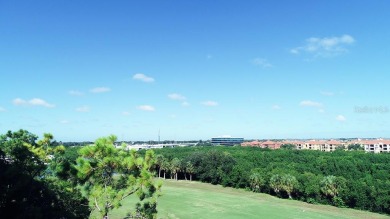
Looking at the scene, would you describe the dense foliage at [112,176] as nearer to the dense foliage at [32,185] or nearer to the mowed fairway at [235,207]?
the dense foliage at [32,185]

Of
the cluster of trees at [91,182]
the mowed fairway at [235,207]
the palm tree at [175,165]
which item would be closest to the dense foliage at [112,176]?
the cluster of trees at [91,182]

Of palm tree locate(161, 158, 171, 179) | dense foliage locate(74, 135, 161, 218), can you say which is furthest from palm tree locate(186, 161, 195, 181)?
dense foliage locate(74, 135, 161, 218)

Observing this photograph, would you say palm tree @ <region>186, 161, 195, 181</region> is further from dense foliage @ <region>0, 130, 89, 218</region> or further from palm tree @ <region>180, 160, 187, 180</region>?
dense foliage @ <region>0, 130, 89, 218</region>

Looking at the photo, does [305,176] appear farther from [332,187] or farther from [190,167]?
[190,167]

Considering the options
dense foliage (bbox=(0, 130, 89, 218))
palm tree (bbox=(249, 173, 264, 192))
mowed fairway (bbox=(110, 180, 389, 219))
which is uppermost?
dense foliage (bbox=(0, 130, 89, 218))

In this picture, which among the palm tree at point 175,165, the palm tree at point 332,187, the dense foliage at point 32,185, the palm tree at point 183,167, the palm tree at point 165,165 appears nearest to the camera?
the dense foliage at point 32,185

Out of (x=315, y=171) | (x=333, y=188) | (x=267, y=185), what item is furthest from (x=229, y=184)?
(x=333, y=188)

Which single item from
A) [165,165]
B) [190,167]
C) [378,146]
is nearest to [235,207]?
[190,167]
